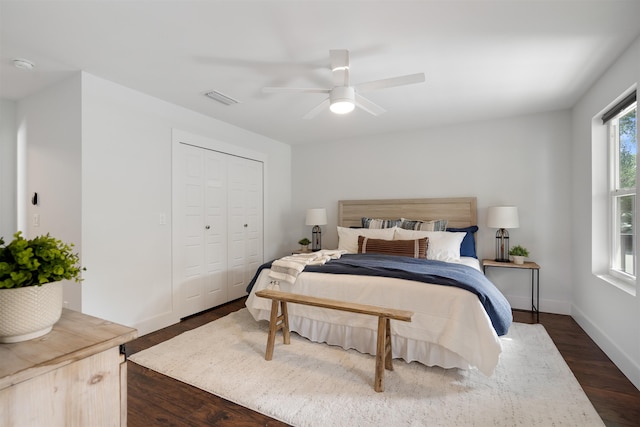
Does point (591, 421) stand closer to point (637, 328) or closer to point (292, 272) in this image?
point (637, 328)

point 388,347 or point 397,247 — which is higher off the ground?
point 397,247

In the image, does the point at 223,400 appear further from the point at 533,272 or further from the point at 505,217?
the point at 533,272

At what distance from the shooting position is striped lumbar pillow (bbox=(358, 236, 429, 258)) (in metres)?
3.41

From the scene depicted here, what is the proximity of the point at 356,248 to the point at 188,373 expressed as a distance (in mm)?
2306

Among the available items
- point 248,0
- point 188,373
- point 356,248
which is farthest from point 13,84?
point 356,248

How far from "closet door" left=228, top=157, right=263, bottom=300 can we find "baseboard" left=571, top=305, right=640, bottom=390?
13.0 feet

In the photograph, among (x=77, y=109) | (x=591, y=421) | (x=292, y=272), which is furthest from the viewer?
(x=292, y=272)

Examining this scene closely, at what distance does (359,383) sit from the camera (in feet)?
6.97

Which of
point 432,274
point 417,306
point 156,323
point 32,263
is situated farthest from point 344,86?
point 156,323

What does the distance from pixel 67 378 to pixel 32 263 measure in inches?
12.9

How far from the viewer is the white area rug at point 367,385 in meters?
1.78

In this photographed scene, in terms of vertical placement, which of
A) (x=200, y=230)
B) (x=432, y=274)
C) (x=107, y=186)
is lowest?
(x=432, y=274)

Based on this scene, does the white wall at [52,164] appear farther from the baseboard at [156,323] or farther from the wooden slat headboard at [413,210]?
the wooden slat headboard at [413,210]

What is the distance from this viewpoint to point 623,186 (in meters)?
2.66
